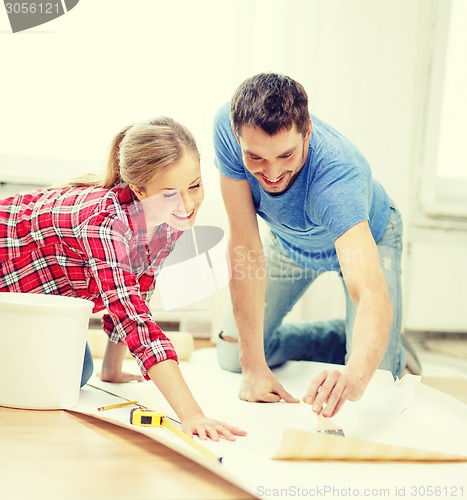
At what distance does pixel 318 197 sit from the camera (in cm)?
121

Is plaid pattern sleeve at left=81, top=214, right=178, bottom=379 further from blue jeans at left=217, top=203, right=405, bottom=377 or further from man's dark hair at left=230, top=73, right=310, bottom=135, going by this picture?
blue jeans at left=217, top=203, right=405, bottom=377

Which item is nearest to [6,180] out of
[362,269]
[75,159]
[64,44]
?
[75,159]

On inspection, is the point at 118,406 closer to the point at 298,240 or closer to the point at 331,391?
the point at 331,391

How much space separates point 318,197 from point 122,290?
1.29 feet

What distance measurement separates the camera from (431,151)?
2.45 metres

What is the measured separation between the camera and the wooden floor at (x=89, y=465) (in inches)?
31.8

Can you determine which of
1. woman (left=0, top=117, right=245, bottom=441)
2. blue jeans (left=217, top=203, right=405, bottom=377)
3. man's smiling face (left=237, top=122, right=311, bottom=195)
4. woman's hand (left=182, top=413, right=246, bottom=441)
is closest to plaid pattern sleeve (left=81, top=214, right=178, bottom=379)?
woman (left=0, top=117, right=245, bottom=441)

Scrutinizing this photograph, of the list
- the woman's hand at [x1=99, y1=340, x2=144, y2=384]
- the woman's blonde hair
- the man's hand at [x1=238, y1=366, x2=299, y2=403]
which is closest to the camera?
the woman's blonde hair

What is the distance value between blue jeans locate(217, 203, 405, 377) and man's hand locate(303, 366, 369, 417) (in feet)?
1.93

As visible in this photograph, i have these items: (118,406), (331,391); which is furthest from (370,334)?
(118,406)

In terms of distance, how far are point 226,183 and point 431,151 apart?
1.28 meters

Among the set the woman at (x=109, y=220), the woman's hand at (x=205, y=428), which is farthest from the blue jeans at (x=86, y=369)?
the woman's hand at (x=205, y=428)

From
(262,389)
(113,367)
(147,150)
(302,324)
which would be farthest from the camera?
(302,324)

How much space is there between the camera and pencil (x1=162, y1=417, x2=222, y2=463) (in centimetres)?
90
